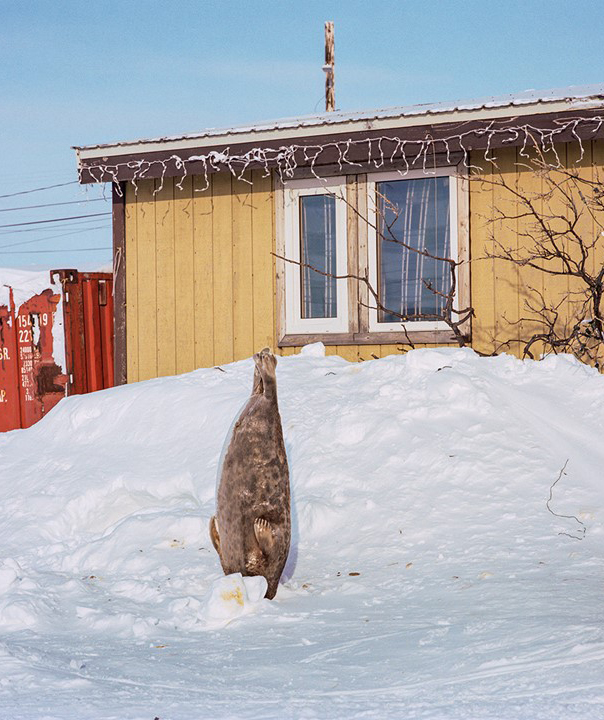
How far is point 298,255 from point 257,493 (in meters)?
5.27

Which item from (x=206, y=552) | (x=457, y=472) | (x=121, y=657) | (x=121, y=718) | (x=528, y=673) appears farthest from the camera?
(x=457, y=472)

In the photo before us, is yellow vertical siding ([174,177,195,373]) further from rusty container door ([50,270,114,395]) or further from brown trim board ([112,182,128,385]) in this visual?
rusty container door ([50,270,114,395])

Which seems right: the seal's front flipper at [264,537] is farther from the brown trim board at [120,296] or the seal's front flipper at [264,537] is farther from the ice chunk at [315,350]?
the brown trim board at [120,296]

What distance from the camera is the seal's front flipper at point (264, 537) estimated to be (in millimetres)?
5043

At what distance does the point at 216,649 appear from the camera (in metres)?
4.20

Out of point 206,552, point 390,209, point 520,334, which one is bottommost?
point 206,552

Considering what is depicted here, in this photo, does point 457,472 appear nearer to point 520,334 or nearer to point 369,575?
point 369,575

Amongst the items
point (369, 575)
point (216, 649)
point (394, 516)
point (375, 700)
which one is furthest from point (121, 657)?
point (394, 516)

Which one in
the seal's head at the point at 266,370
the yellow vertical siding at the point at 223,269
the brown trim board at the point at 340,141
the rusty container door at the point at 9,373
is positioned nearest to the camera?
the seal's head at the point at 266,370

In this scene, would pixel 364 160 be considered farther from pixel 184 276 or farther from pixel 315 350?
pixel 184 276

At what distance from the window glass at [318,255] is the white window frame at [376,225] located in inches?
16.8

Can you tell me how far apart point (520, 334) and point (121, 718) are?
22.1 feet

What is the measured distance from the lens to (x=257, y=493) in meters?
5.07

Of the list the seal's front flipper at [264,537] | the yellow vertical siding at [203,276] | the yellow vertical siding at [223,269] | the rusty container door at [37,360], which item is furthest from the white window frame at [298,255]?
the seal's front flipper at [264,537]
